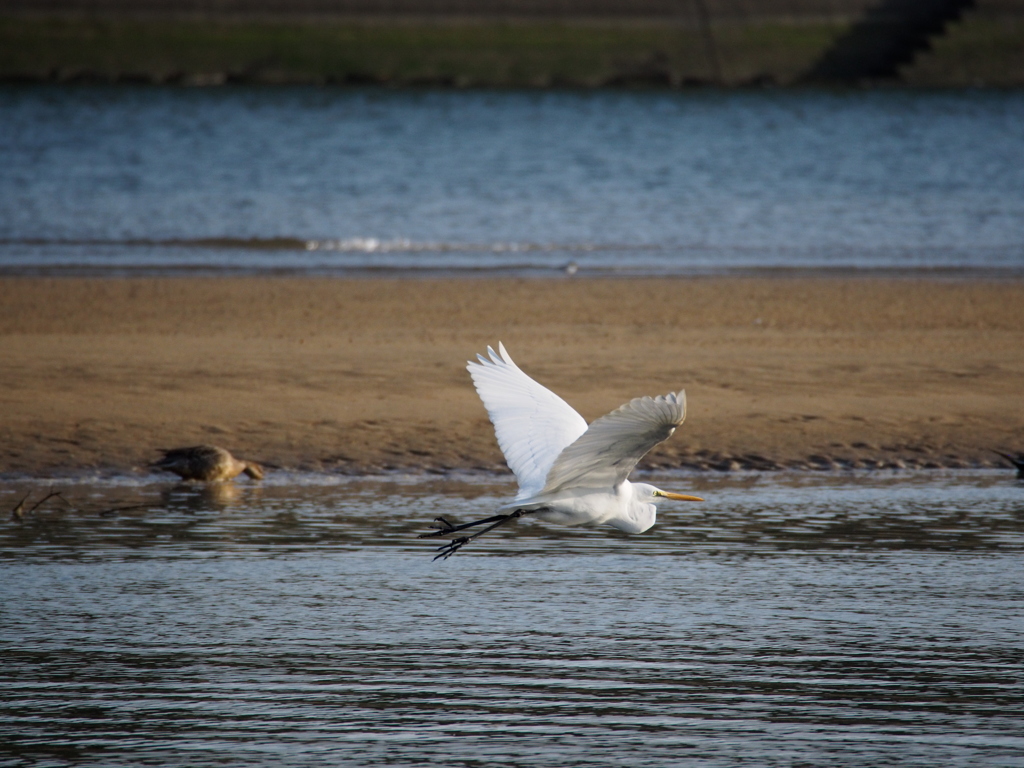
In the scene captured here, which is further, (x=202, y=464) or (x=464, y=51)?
(x=464, y=51)

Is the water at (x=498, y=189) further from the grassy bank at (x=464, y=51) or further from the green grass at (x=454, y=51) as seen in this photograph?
the green grass at (x=454, y=51)

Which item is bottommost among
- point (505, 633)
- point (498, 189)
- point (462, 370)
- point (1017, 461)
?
point (505, 633)

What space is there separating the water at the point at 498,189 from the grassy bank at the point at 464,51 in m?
13.3

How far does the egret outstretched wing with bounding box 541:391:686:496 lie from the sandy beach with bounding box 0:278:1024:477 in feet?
12.1

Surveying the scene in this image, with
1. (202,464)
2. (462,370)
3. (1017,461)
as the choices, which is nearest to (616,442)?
(202,464)

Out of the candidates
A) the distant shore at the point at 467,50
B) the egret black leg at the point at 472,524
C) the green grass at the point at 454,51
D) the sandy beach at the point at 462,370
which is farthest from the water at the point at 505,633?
the green grass at the point at 454,51

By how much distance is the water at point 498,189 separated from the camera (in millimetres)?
21344

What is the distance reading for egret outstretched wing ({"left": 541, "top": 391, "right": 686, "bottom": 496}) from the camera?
527 centimetres

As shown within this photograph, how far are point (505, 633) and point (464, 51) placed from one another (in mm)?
69163

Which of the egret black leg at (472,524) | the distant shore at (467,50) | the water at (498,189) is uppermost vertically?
the distant shore at (467,50)

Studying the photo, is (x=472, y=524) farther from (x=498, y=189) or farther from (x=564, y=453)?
(x=498, y=189)

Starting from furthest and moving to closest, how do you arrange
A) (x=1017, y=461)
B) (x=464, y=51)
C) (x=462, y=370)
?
(x=464, y=51) < (x=462, y=370) < (x=1017, y=461)

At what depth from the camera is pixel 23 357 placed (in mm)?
12141

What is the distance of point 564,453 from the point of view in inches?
230
